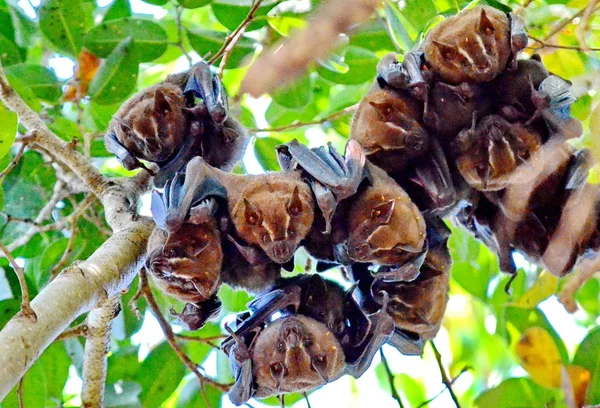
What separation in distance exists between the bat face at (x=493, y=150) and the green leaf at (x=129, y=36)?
2206 mm

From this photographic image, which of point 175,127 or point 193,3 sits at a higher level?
point 175,127

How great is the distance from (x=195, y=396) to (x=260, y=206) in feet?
6.87

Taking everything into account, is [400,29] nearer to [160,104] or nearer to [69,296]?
[160,104]

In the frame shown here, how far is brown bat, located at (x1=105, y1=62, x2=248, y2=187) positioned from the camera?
10.2ft

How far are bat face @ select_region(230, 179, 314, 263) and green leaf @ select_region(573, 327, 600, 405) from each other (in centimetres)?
217

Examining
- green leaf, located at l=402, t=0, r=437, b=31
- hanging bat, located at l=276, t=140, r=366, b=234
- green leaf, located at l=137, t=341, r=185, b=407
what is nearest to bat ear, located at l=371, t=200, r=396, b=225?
hanging bat, located at l=276, t=140, r=366, b=234

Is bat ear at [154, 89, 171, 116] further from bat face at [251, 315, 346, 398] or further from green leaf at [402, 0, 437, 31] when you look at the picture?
green leaf at [402, 0, 437, 31]

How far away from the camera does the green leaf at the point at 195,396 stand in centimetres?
438

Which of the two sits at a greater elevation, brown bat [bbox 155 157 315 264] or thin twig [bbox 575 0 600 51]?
brown bat [bbox 155 157 315 264]

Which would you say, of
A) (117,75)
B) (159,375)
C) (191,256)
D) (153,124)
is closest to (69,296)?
(191,256)

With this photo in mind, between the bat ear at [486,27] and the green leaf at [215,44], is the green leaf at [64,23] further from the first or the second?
the bat ear at [486,27]

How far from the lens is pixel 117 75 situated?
14.4ft

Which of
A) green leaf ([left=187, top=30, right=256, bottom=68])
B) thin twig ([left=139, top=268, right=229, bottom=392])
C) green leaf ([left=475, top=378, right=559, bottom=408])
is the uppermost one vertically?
green leaf ([left=187, top=30, right=256, bottom=68])

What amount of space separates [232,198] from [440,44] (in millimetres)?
996
